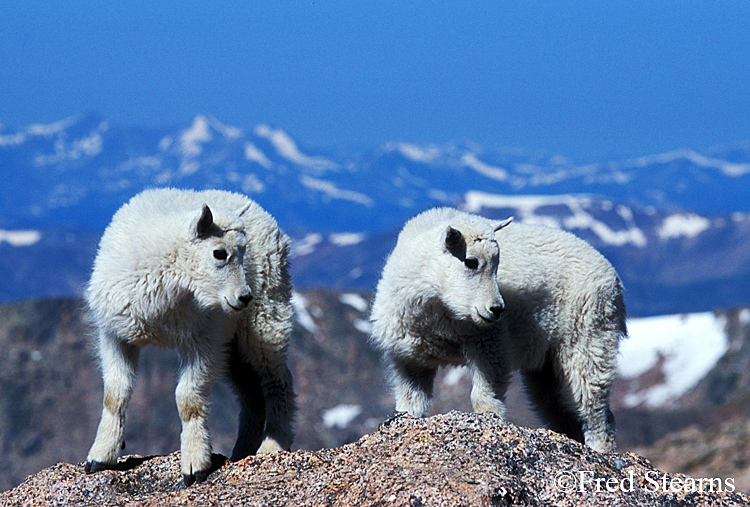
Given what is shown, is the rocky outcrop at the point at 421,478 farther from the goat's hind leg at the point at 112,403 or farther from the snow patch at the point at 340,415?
the snow patch at the point at 340,415

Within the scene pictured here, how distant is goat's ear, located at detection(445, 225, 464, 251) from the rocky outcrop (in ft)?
6.20

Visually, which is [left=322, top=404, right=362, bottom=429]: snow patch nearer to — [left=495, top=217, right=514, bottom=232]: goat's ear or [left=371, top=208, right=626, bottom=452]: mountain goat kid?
[left=371, top=208, right=626, bottom=452]: mountain goat kid

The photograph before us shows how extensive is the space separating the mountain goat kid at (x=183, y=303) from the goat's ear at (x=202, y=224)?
1 centimetres

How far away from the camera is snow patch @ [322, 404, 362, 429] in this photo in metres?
78.3

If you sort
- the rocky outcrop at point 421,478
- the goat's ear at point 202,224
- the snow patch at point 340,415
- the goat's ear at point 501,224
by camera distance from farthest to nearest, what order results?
the snow patch at point 340,415
the goat's ear at point 501,224
the goat's ear at point 202,224
the rocky outcrop at point 421,478

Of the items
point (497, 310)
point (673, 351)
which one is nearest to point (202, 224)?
point (497, 310)

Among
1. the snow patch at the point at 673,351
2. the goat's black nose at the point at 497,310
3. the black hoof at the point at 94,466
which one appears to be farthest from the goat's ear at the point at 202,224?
the snow patch at the point at 673,351

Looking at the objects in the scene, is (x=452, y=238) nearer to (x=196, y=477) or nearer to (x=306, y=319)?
(x=196, y=477)

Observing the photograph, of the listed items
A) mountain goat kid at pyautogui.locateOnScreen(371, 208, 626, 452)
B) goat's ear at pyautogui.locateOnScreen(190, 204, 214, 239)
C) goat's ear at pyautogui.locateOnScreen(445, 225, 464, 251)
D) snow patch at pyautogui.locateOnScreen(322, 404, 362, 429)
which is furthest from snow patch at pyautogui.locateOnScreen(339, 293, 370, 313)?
goat's ear at pyautogui.locateOnScreen(190, 204, 214, 239)

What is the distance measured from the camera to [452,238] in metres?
8.96

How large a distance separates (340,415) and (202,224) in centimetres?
7380

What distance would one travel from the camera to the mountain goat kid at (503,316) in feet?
29.4

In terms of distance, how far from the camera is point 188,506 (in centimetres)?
712

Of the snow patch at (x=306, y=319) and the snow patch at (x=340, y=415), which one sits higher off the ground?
the snow patch at (x=306, y=319)
